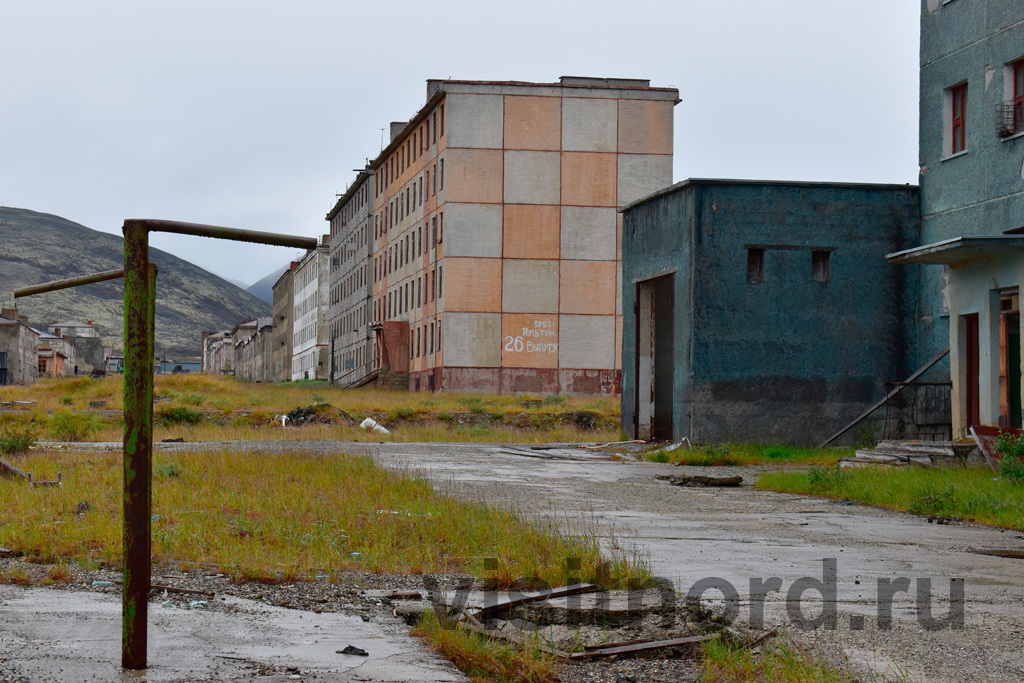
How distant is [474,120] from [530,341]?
10633mm

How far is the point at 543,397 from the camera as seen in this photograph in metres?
48.9

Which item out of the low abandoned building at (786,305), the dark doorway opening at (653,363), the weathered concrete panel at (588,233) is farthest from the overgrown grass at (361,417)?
the weathered concrete panel at (588,233)

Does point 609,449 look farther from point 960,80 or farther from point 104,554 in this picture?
point 104,554

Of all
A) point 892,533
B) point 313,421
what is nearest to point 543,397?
point 313,421

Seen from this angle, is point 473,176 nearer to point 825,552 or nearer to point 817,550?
point 817,550

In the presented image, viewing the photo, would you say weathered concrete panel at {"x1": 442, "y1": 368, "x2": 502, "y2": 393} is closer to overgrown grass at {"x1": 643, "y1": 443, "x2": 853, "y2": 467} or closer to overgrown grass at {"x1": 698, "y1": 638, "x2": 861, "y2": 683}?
overgrown grass at {"x1": 643, "y1": 443, "x2": 853, "y2": 467}

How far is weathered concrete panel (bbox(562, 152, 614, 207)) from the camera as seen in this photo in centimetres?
5162

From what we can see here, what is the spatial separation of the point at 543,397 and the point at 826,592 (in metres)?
42.2

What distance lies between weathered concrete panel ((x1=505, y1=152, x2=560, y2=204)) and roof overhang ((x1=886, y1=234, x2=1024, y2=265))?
33.4 m

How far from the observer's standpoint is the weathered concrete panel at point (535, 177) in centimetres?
5162

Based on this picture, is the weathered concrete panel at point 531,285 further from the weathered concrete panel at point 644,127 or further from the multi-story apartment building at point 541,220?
the weathered concrete panel at point 644,127

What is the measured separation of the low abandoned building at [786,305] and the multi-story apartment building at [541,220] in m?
28.0

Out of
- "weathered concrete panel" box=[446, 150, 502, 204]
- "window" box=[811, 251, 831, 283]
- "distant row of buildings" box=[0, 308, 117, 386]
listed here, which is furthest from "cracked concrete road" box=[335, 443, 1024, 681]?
"weathered concrete panel" box=[446, 150, 502, 204]

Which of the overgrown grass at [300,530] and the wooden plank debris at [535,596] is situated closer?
the wooden plank debris at [535,596]
